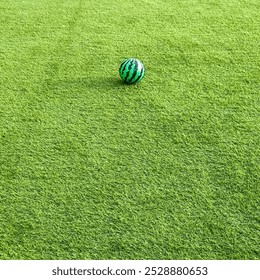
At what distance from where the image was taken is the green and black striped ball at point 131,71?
3.19 meters

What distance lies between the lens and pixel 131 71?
3.19m

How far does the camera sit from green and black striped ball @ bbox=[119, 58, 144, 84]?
10.5ft

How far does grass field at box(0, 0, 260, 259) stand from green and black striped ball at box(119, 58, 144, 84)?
0.19ft

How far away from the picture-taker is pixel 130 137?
279cm

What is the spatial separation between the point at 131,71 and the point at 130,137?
594mm

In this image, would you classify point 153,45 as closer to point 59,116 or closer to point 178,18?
point 178,18

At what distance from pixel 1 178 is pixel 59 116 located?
61 cm

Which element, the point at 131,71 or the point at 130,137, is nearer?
the point at 130,137

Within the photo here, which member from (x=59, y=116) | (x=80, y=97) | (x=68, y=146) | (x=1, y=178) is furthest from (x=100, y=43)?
(x=1, y=178)

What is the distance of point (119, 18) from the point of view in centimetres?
423

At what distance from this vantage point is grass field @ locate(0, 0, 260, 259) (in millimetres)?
2203

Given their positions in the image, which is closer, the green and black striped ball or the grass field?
the grass field

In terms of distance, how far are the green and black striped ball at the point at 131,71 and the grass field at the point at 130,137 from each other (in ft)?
0.19
